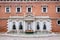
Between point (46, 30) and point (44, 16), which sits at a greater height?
point (44, 16)

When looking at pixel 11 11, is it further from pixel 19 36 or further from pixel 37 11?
pixel 19 36

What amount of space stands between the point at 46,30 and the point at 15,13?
19.6 ft

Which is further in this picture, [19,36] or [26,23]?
[26,23]

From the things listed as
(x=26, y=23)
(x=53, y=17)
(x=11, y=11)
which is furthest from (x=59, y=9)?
(x=11, y=11)

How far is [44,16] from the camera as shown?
30250mm

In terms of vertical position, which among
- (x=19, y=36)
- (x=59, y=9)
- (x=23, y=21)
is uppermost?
(x=59, y=9)

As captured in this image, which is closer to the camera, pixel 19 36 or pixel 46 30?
pixel 19 36

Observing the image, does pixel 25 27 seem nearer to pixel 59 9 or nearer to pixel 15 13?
pixel 15 13

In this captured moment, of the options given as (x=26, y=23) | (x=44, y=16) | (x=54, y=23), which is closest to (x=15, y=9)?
(x=26, y=23)

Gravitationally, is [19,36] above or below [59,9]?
below

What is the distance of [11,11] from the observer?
30.5 m

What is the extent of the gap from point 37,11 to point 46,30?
11.6 feet

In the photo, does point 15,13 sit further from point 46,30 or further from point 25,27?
point 46,30

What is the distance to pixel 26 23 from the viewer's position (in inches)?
1177
